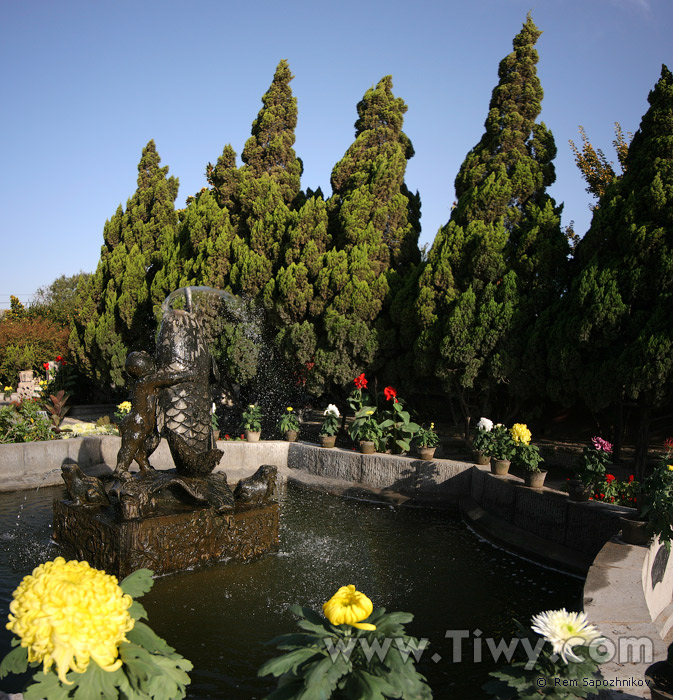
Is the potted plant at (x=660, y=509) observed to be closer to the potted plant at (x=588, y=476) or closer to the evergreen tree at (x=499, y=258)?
the potted plant at (x=588, y=476)

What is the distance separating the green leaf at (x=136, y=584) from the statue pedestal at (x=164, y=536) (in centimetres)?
367

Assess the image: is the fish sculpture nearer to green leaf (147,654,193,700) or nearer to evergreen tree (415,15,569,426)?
green leaf (147,654,193,700)

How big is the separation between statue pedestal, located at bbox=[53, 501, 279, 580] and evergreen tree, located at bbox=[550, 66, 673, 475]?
569cm

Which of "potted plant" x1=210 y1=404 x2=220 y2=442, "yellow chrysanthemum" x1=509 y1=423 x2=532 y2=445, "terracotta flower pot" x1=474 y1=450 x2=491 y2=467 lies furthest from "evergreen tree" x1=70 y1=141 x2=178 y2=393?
"yellow chrysanthemum" x1=509 y1=423 x2=532 y2=445

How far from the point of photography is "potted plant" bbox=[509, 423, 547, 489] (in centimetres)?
683

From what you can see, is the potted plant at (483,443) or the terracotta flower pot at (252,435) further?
the terracotta flower pot at (252,435)

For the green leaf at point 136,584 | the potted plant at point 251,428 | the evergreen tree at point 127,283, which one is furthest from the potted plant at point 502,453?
the evergreen tree at point 127,283

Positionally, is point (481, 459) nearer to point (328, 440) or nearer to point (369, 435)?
point (369, 435)

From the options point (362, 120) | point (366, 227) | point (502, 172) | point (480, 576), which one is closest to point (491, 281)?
point (502, 172)

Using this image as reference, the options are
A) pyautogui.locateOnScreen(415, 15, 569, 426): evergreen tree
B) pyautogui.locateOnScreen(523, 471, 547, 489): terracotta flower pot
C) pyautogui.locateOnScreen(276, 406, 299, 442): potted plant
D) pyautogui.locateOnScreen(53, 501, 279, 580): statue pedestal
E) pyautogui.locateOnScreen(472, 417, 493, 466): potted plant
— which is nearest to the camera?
pyautogui.locateOnScreen(53, 501, 279, 580): statue pedestal

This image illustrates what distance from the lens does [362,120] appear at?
14.2 meters

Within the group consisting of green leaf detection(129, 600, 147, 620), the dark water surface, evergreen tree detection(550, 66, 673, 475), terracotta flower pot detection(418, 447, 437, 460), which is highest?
evergreen tree detection(550, 66, 673, 475)

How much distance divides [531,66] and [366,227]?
461 cm

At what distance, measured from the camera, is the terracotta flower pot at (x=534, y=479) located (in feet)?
22.3
